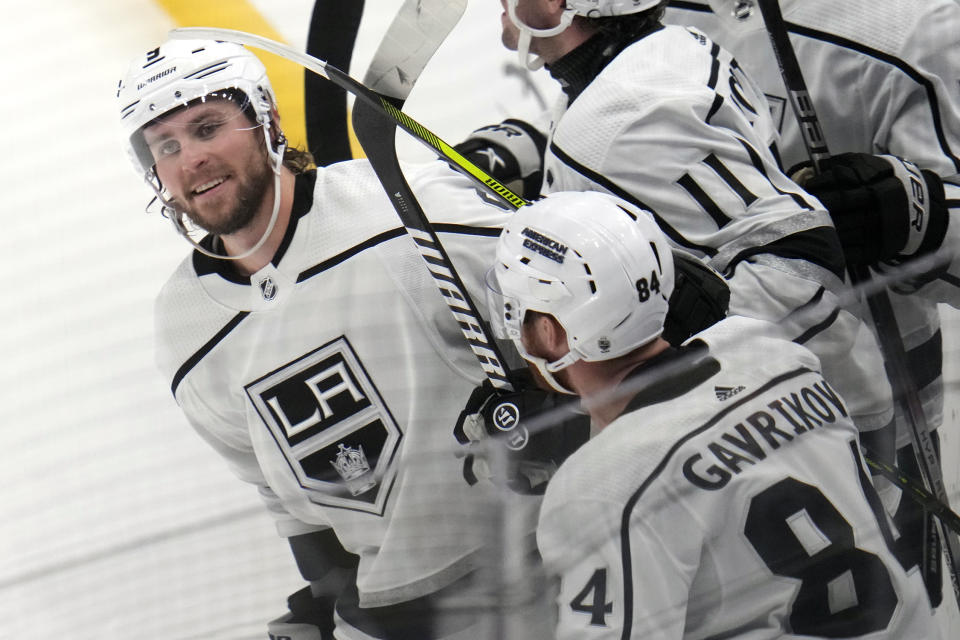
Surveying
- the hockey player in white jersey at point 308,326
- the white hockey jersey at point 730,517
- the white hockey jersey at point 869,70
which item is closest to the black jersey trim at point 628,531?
the white hockey jersey at point 730,517

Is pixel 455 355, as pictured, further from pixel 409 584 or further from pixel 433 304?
pixel 409 584

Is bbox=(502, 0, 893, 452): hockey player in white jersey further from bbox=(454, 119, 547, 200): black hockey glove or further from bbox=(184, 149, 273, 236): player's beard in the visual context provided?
bbox=(184, 149, 273, 236): player's beard

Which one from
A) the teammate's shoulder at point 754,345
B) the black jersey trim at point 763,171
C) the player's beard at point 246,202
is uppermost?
the player's beard at point 246,202

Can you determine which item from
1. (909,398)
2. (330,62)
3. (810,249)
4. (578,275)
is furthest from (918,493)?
(330,62)

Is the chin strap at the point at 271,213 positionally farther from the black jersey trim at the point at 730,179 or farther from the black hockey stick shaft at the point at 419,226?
the black jersey trim at the point at 730,179

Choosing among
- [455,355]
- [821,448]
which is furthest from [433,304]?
[821,448]

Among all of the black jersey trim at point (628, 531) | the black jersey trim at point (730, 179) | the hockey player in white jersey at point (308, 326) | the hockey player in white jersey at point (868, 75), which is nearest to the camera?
the black jersey trim at point (628, 531)

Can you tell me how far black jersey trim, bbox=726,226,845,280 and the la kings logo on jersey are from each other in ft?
0.88

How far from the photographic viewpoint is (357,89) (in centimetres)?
66

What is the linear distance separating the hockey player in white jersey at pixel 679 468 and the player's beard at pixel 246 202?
164mm

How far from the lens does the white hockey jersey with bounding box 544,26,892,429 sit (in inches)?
28.6

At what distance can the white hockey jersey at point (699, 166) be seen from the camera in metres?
0.73

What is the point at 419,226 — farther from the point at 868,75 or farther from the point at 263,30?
the point at 868,75

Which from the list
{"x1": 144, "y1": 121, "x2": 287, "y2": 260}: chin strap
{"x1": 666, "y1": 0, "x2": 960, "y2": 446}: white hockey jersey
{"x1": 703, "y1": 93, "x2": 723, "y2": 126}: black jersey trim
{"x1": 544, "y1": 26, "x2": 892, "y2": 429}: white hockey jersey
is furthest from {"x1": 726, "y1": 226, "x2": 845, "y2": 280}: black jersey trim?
{"x1": 144, "y1": 121, "x2": 287, "y2": 260}: chin strap
